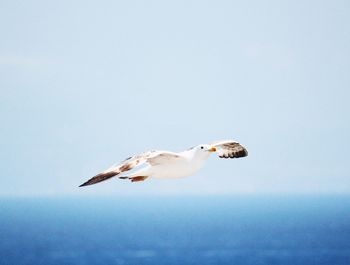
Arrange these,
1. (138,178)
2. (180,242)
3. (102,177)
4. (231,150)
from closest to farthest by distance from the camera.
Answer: (102,177)
(138,178)
(231,150)
(180,242)

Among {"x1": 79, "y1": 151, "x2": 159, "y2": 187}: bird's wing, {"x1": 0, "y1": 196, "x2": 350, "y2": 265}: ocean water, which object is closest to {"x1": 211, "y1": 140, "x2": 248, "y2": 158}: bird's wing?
{"x1": 79, "y1": 151, "x2": 159, "y2": 187}: bird's wing

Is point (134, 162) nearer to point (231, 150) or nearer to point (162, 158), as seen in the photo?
Result: point (162, 158)

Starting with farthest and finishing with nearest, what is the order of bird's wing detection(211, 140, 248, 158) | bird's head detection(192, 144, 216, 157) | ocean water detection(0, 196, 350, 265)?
ocean water detection(0, 196, 350, 265), bird's wing detection(211, 140, 248, 158), bird's head detection(192, 144, 216, 157)

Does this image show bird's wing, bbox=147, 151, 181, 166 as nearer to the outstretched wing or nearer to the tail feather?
the outstretched wing

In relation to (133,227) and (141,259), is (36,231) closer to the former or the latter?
(133,227)

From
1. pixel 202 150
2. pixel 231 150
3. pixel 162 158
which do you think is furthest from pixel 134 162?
pixel 231 150

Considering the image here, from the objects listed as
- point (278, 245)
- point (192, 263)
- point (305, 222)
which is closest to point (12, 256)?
point (192, 263)

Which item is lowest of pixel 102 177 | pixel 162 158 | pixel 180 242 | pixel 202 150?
pixel 102 177

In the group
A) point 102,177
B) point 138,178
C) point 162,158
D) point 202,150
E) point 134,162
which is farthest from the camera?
point 202,150
